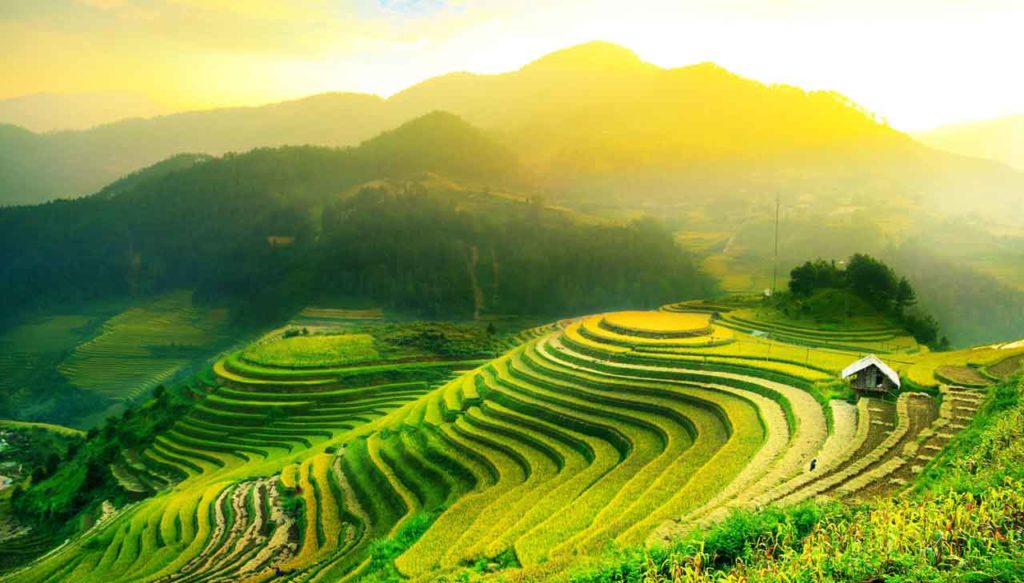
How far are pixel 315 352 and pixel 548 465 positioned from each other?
22.7 m

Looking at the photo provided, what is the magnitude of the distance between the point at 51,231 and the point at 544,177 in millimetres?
78343

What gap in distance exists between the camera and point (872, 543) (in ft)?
19.8

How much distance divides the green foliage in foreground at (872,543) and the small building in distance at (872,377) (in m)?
6.81

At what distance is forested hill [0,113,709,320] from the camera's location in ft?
218

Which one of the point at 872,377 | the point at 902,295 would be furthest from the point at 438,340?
the point at 872,377

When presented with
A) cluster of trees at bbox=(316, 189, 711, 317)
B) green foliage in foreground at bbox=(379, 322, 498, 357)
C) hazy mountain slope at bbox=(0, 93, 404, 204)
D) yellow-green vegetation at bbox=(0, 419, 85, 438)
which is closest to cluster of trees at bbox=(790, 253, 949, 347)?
green foliage in foreground at bbox=(379, 322, 498, 357)

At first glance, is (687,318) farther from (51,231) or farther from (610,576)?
(51,231)

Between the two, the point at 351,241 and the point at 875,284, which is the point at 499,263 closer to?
the point at 351,241

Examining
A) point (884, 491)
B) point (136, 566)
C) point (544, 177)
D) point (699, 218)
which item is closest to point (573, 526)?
point (884, 491)

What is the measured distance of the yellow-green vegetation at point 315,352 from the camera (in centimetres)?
3241

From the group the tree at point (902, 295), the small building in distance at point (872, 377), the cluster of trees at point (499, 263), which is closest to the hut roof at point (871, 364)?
the small building in distance at point (872, 377)

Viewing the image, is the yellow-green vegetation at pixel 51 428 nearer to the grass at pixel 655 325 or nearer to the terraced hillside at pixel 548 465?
the terraced hillside at pixel 548 465

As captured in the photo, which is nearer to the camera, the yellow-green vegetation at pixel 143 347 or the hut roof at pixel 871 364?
the hut roof at pixel 871 364

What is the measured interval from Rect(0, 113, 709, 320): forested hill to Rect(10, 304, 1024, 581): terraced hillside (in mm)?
41117
